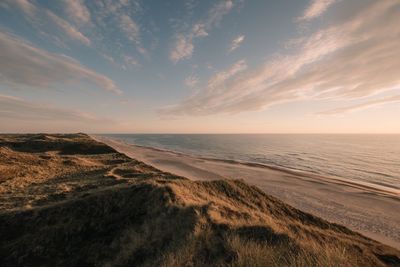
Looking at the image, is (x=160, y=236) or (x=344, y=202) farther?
(x=344, y=202)

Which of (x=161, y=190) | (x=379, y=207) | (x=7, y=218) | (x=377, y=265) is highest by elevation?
(x=161, y=190)

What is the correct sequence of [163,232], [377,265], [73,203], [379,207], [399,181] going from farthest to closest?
1. [399,181]
2. [379,207]
3. [73,203]
4. [163,232]
5. [377,265]

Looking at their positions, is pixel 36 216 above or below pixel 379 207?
above

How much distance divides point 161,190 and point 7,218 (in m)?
7.92

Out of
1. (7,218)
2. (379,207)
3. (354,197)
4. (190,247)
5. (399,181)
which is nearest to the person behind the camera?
(190,247)

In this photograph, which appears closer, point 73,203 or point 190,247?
point 190,247

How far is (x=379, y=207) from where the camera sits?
23141 millimetres

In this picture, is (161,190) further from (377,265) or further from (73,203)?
(377,265)

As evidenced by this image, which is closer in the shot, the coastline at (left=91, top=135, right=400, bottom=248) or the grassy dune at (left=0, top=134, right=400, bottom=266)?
the grassy dune at (left=0, top=134, right=400, bottom=266)

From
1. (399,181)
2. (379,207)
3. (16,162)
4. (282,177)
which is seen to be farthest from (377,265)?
(399,181)

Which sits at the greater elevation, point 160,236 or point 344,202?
point 160,236

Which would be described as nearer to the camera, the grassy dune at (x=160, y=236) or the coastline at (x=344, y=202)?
the grassy dune at (x=160, y=236)

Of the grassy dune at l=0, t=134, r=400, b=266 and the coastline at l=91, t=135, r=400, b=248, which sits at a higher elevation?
the grassy dune at l=0, t=134, r=400, b=266

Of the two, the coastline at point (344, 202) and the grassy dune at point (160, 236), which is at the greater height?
the grassy dune at point (160, 236)
